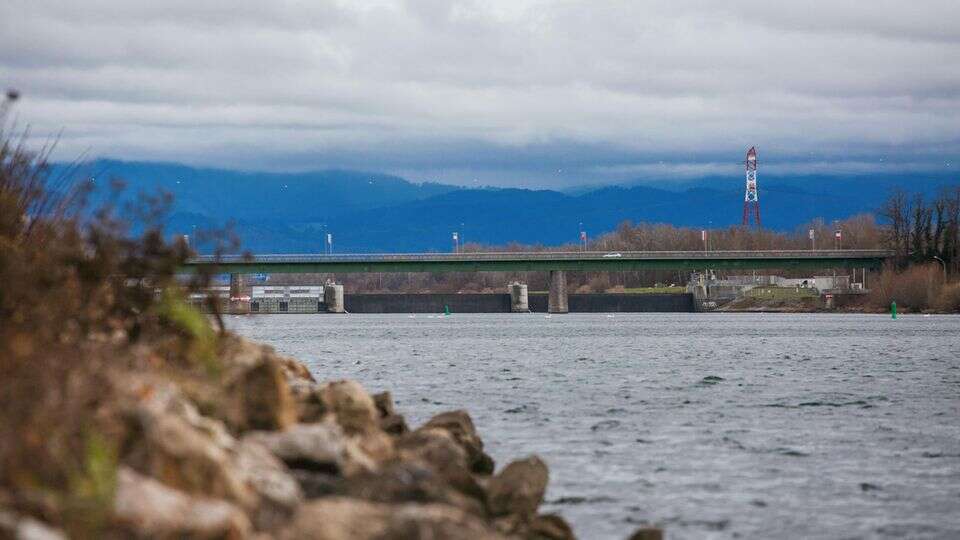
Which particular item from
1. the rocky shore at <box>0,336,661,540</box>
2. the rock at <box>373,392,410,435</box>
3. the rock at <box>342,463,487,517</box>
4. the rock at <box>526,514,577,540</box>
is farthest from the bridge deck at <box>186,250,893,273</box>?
the rock at <box>342,463,487,517</box>

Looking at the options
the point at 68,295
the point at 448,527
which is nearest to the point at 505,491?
the point at 68,295

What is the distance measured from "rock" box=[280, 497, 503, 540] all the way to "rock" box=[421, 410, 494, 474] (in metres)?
10.7

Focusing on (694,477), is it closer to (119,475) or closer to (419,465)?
(419,465)

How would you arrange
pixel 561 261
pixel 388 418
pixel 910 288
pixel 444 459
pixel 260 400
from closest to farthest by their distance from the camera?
pixel 260 400 → pixel 444 459 → pixel 388 418 → pixel 910 288 → pixel 561 261

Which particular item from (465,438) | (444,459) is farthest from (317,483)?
(465,438)

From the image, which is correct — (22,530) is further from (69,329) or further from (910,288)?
(910,288)

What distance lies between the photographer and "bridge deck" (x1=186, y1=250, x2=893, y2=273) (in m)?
169

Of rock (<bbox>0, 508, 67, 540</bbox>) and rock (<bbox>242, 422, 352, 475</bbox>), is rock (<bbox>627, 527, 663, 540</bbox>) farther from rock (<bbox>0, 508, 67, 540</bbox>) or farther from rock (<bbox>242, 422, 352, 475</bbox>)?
rock (<bbox>0, 508, 67, 540</bbox>)

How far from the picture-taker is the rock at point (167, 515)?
1086 centimetres

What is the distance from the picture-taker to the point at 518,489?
18969mm

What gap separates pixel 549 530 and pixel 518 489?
1.74 metres

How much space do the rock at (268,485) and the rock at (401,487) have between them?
1.85 feet

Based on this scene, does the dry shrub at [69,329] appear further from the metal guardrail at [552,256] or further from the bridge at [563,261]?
the metal guardrail at [552,256]

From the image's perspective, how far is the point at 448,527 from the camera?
11.9 m
